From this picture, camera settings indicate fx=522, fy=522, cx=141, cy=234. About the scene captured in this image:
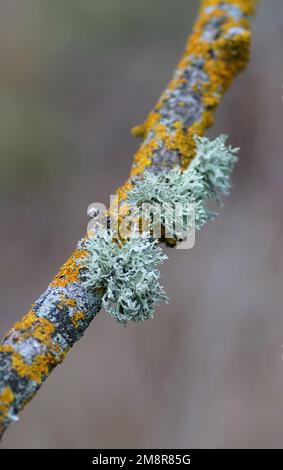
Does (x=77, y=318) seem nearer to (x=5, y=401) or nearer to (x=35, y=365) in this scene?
(x=35, y=365)

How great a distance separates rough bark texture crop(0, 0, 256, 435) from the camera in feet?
3.84

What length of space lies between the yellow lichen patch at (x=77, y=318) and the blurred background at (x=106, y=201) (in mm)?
2366

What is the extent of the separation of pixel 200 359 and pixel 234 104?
1.93 m

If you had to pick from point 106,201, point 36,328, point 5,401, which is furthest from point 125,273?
point 106,201

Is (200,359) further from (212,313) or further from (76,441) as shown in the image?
(76,441)

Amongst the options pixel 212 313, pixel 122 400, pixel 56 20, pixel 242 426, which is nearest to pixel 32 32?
pixel 56 20

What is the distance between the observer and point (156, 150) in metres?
1.76

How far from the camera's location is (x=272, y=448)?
327cm

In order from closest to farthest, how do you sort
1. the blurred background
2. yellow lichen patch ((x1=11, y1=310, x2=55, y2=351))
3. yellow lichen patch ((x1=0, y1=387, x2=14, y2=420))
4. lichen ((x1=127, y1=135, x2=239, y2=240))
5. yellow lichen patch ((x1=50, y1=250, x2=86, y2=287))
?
yellow lichen patch ((x1=0, y1=387, x2=14, y2=420)) < yellow lichen patch ((x1=11, y1=310, x2=55, y2=351)) < yellow lichen patch ((x1=50, y1=250, x2=86, y2=287)) < lichen ((x1=127, y1=135, x2=239, y2=240)) < the blurred background

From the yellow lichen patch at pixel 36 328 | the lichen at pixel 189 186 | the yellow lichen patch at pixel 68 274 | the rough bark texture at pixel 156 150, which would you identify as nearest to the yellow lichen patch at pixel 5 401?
the rough bark texture at pixel 156 150

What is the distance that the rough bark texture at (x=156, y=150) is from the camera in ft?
3.84

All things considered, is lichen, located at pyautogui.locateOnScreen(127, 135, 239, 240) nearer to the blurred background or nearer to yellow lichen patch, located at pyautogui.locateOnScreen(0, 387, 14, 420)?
yellow lichen patch, located at pyautogui.locateOnScreen(0, 387, 14, 420)

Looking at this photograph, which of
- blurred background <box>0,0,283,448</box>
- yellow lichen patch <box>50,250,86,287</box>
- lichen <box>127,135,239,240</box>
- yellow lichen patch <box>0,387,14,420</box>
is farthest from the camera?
blurred background <box>0,0,283,448</box>

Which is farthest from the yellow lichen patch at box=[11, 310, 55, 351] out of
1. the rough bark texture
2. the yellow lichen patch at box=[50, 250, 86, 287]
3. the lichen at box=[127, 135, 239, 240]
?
the lichen at box=[127, 135, 239, 240]
